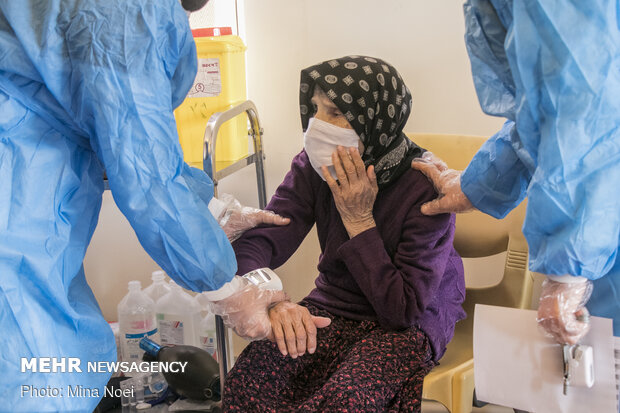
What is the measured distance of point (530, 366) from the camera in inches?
40.4

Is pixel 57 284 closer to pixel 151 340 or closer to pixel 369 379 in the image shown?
pixel 369 379

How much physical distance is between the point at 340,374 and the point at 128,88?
0.77m

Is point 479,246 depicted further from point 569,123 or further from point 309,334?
point 569,123

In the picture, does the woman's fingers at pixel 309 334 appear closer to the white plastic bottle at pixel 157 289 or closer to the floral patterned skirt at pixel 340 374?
the floral patterned skirt at pixel 340 374

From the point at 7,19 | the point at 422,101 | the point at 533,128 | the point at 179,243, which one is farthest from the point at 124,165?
the point at 422,101

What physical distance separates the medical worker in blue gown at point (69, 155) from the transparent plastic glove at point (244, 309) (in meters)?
0.27

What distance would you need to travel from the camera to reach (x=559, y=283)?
939 mm

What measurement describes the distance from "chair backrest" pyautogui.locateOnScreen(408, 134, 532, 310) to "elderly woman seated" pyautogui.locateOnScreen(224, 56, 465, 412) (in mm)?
248

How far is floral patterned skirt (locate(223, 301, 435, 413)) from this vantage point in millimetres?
1322

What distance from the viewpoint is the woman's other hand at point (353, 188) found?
149cm

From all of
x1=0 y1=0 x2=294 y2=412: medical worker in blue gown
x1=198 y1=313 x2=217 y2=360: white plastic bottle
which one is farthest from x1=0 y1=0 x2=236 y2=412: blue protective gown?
x1=198 y1=313 x2=217 y2=360: white plastic bottle

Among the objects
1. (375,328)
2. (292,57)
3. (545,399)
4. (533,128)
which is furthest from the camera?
(292,57)

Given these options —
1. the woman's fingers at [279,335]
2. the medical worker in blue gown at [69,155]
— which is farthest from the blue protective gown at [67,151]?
the woman's fingers at [279,335]

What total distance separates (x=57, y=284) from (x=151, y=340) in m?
1.37
